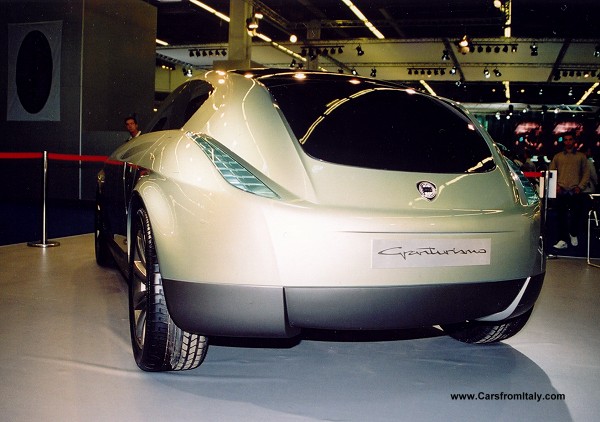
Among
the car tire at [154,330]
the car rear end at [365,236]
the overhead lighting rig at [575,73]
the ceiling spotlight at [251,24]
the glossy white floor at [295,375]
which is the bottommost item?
the glossy white floor at [295,375]

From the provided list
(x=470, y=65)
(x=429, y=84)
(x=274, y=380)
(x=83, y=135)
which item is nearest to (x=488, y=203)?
(x=274, y=380)

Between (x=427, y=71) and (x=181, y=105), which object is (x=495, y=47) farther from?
(x=181, y=105)

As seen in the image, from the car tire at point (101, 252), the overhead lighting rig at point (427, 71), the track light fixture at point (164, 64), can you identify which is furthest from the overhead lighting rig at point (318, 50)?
the car tire at point (101, 252)

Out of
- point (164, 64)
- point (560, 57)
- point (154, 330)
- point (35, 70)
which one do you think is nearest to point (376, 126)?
point (154, 330)

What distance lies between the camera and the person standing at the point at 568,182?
10164 mm

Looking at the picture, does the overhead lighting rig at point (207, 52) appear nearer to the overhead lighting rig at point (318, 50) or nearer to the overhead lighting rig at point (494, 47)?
the overhead lighting rig at point (318, 50)

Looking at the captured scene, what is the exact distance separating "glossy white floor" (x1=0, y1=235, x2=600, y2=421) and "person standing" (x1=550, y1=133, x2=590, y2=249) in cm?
578

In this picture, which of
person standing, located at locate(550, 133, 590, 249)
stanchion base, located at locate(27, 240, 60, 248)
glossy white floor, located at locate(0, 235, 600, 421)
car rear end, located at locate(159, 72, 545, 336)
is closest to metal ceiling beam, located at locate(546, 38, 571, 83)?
person standing, located at locate(550, 133, 590, 249)

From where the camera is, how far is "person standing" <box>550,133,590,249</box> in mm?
10164

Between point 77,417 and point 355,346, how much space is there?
1.62 metres

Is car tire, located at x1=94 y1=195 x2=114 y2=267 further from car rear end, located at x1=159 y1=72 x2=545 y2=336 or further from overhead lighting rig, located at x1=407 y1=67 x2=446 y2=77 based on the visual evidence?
overhead lighting rig, located at x1=407 y1=67 x2=446 y2=77

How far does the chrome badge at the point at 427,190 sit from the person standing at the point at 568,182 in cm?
768

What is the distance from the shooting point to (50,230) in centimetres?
963

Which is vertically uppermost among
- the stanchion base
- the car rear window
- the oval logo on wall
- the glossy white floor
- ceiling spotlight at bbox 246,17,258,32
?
ceiling spotlight at bbox 246,17,258,32
